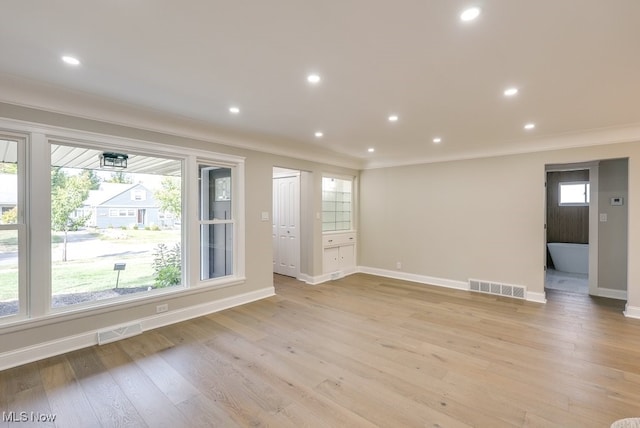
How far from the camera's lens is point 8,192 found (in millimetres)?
2689

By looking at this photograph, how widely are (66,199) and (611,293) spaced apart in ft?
25.2

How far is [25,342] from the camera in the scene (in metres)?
2.68

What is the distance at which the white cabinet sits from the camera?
19.2 ft

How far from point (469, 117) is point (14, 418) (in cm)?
483

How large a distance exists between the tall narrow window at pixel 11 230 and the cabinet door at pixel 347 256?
4.80 meters

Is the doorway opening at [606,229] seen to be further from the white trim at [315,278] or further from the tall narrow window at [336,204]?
the white trim at [315,278]

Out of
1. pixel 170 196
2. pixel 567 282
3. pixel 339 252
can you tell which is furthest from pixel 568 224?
pixel 170 196

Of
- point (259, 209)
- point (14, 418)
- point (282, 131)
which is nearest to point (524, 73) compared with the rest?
point (282, 131)

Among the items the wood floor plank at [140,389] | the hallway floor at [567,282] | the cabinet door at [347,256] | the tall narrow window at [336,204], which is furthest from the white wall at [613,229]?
the wood floor plank at [140,389]

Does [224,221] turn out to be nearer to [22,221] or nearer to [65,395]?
[22,221]

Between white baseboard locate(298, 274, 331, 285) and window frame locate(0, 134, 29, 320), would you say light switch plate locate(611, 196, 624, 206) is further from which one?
window frame locate(0, 134, 29, 320)

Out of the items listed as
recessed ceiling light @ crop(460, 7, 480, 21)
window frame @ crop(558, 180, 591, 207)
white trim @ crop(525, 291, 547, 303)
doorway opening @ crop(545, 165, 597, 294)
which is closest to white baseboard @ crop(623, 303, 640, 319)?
white trim @ crop(525, 291, 547, 303)

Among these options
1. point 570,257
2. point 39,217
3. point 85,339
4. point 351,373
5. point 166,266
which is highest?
point 39,217

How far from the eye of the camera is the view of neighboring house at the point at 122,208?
3.25 metres
